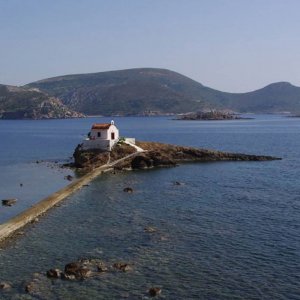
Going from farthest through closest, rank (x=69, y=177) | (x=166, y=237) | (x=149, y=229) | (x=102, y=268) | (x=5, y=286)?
1. (x=69, y=177)
2. (x=149, y=229)
3. (x=166, y=237)
4. (x=102, y=268)
5. (x=5, y=286)

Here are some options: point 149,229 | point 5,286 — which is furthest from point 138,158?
point 5,286

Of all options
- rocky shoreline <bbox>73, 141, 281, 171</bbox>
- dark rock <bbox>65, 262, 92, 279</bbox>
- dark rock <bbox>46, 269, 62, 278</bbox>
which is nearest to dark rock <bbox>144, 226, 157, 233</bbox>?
dark rock <bbox>65, 262, 92, 279</bbox>

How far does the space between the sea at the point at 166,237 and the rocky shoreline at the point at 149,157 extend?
10309mm

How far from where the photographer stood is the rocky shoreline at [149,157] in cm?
9325

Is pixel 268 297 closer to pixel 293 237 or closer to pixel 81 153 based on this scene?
pixel 293 237

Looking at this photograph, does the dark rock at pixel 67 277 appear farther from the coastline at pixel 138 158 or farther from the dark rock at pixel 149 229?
the coastline at pixel 138 158

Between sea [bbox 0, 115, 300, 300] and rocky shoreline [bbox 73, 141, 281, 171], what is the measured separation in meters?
10.3

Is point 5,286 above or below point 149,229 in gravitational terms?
below

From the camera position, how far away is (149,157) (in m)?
95.3

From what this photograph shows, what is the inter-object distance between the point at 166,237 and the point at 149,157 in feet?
164

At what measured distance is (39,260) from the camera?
1565 inches

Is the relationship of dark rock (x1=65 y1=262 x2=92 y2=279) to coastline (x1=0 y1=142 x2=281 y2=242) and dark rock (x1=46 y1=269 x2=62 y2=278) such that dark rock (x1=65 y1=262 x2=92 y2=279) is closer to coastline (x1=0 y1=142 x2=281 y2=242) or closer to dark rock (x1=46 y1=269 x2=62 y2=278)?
dark rock (x1=46 y1=269 x2=62 y2=278)

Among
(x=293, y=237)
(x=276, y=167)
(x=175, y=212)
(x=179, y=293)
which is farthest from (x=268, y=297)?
(x=276, y=167)

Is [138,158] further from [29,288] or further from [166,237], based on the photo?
[29,288]
